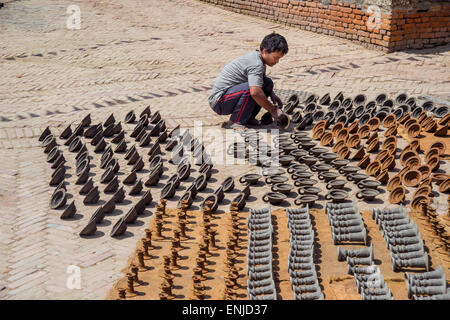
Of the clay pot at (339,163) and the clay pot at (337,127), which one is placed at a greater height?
the clay pot at (337,127)

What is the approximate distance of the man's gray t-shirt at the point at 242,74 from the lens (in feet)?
29.7

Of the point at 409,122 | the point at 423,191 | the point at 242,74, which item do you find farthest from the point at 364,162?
the point at 242,74

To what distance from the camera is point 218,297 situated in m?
5.32

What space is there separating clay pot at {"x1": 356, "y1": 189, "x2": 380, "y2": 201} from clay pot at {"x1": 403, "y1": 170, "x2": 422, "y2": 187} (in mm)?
564

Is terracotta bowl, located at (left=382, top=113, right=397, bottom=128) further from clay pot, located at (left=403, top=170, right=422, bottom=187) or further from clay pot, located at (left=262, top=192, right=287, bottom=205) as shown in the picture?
clay pot, located at (left=262, top=192, right=287, bottom=205)

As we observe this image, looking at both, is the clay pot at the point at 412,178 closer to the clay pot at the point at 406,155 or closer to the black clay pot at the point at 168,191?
the clay pot at the point at 406,155

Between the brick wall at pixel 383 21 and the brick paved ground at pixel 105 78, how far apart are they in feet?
1.04

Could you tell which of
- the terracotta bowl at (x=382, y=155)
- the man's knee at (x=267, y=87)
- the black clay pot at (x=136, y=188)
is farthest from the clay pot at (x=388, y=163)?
the black clay pot at (x=136, y=188)

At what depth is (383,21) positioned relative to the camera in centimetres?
1362

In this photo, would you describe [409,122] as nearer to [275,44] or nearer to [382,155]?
[382,155]

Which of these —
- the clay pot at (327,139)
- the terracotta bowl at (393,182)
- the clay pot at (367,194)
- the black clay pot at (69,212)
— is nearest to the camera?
the black clay pot at (69,212)

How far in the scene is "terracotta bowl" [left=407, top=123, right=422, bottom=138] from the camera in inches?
345

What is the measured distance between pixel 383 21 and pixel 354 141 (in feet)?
19.7

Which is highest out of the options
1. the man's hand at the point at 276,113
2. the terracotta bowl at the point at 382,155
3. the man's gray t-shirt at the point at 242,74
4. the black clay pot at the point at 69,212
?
the man's gray t-shirt at the point at 242,74
